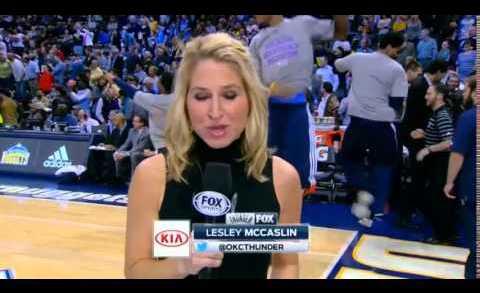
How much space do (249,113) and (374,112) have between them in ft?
7.25

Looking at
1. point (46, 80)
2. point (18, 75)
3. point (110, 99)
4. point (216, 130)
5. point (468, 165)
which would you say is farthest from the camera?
point (46, 80)

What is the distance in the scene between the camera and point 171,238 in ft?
3.83

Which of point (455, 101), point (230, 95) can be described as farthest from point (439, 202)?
point (230, 95)

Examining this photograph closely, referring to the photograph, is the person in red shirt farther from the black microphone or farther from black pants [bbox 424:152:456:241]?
the black microphone

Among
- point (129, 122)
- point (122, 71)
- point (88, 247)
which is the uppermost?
point (122, 71)

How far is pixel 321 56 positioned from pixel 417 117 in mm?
958

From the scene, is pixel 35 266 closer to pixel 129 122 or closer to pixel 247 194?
pixel 129 122

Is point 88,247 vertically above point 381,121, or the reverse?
point 381,121

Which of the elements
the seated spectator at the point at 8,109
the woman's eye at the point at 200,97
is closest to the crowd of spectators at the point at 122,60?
the seated spectator at the point at 8,109

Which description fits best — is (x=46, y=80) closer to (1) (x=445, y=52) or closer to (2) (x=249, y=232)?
(1) (x=445, y=52)

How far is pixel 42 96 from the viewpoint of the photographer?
5.18 m

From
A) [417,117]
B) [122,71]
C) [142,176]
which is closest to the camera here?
[142,176]

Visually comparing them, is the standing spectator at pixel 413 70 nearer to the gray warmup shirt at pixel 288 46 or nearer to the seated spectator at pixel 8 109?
the gray warmup shirt at pixel 288 46

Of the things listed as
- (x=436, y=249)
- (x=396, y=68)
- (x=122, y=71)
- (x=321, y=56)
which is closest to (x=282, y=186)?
(x=321, y=56)
